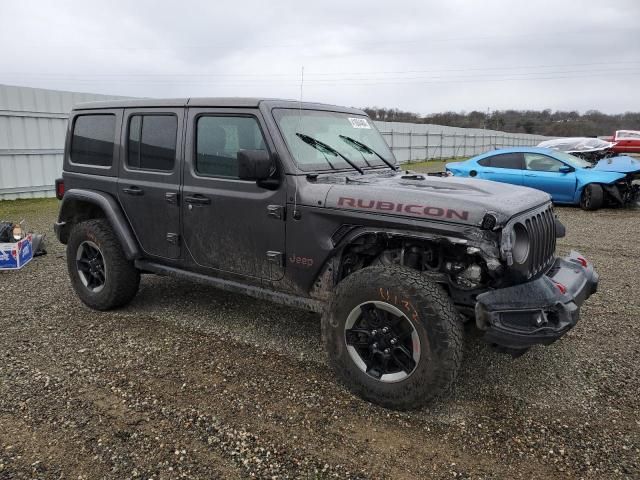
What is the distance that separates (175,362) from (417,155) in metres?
25.9

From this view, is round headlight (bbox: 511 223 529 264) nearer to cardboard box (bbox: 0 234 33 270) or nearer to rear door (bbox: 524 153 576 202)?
cardboard box (bbox: 0 234 33 270)

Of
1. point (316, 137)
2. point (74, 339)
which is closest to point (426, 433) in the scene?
point (316, 137)

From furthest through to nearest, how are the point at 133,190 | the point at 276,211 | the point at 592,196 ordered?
the point at 592,196
the point at 133,190
the point at 276,211

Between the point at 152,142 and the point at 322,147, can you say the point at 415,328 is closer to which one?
the point at 322,147

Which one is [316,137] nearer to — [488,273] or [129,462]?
[488,273]

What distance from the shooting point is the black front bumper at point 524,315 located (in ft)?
9.29

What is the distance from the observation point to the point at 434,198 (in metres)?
3.03

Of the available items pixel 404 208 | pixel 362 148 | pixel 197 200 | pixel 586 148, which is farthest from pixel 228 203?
pixel 586 148

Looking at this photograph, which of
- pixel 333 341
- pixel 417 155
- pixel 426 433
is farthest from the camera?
pixel 417 155

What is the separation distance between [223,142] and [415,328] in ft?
6.88

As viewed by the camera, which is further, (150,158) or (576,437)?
(150,158)

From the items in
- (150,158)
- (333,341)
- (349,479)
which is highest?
(150,158)

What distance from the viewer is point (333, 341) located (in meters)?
3.26

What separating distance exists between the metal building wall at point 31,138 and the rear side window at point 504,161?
34.1 feet
